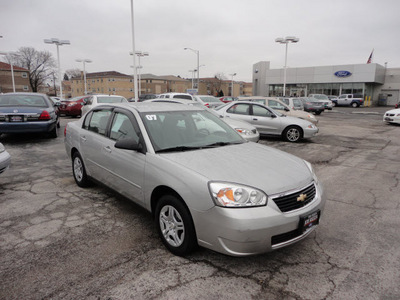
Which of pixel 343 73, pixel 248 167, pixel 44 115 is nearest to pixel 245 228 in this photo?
pixel 248 167

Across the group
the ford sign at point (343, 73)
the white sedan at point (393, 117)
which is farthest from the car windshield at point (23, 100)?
the ford sign at point (343, 73)

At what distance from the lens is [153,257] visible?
9.86ft

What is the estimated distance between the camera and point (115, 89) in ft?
302

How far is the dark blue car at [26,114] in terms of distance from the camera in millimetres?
8648

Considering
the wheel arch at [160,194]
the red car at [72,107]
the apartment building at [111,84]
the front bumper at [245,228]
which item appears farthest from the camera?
the apartment building at [111,84]

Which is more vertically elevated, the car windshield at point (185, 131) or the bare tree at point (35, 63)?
the bare tree at point (35, 63)

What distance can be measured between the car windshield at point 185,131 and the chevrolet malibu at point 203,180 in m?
0.01

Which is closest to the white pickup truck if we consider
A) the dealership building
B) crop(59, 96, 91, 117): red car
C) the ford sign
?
the dealership building

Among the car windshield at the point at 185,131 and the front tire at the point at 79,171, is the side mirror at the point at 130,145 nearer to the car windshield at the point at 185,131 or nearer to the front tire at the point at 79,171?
the car windshield at the point at 185,131

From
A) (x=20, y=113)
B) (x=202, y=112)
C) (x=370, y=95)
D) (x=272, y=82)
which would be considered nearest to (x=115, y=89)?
(x=272, y=82)

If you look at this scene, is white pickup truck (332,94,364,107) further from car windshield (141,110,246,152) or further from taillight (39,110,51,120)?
car windshield (141,110,246,152)

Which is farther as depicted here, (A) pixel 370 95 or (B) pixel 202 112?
(A) pixel 370 95

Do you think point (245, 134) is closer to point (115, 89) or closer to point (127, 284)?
point (127, 284)

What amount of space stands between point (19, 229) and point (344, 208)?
4.56 metres
